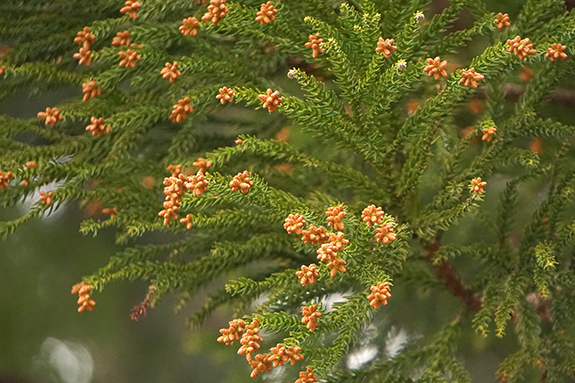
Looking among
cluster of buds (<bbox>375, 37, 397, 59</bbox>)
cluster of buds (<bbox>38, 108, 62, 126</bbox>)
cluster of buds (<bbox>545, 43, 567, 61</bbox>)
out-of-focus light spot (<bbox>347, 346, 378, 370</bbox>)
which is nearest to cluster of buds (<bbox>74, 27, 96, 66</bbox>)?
cluster of buds (<bbox>38, 108, 62, 126</bbox>)

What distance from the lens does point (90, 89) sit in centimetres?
105

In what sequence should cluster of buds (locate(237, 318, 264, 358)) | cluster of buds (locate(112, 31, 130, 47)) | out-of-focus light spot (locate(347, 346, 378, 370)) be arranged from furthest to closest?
out-of-focus light spot (locate(347, 346, 378, 370)), cluster of buds (locate(112, 31, 130, 47)), cluster of buds (locate(237, 318, 264, 358))

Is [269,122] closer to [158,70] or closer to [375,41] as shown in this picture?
[158,70]

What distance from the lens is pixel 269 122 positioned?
4.32 ft

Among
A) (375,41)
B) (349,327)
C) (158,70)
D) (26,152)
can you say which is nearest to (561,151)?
(375,41)

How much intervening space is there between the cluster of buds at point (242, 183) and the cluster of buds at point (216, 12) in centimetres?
29

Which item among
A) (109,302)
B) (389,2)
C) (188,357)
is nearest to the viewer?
(389,2)

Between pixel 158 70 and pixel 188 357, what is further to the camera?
pixel 188 357

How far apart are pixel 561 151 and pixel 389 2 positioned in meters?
0.40

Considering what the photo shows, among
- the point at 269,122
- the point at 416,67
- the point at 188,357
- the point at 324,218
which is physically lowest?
the point at 188,357

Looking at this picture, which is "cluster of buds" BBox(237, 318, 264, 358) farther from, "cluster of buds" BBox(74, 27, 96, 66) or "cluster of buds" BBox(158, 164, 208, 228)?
"cluster of buds" BBox(74, 27, 96, 66)

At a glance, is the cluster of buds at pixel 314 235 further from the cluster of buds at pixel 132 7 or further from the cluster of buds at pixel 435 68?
the cluster of buds at pixel 132 7

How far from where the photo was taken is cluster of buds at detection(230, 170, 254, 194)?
78cm

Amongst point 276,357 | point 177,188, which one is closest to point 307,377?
point 276,357
